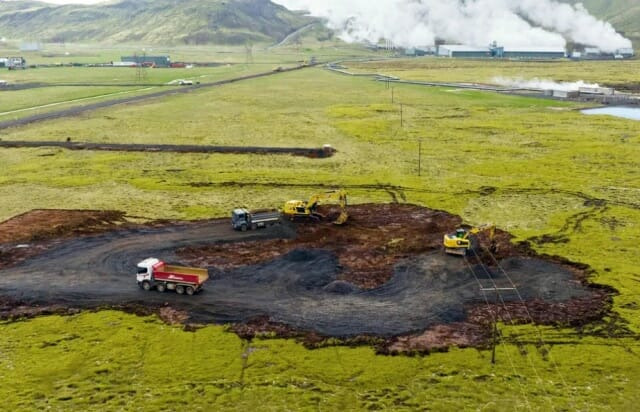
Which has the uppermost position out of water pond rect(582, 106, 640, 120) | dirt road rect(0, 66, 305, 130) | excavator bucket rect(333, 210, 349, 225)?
dirt road rect(0, 66, 305, 130)

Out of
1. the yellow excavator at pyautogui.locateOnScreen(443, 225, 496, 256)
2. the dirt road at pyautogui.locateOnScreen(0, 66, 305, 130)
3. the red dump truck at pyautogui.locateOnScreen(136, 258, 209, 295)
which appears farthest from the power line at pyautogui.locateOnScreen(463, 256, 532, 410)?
the dirt road at pyautogui.locateOnScreen(0, 66, 305, 130)

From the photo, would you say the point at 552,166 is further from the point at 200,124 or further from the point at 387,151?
the point at 200,124

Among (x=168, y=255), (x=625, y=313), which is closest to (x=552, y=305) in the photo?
(x=625, y=313)

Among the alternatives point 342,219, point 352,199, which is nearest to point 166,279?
point 342,219

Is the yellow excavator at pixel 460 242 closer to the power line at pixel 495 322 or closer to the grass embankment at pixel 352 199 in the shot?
the power line at pixel 495 322

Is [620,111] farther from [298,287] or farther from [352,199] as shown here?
[298,287]

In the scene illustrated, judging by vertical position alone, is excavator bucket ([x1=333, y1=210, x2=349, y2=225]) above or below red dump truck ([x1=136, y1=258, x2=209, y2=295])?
above

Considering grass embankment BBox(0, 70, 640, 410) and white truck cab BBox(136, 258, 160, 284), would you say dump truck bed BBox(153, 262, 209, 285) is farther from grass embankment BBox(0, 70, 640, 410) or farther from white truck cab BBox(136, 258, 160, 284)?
grass embankment BBox(0, 70, 640, 410)
